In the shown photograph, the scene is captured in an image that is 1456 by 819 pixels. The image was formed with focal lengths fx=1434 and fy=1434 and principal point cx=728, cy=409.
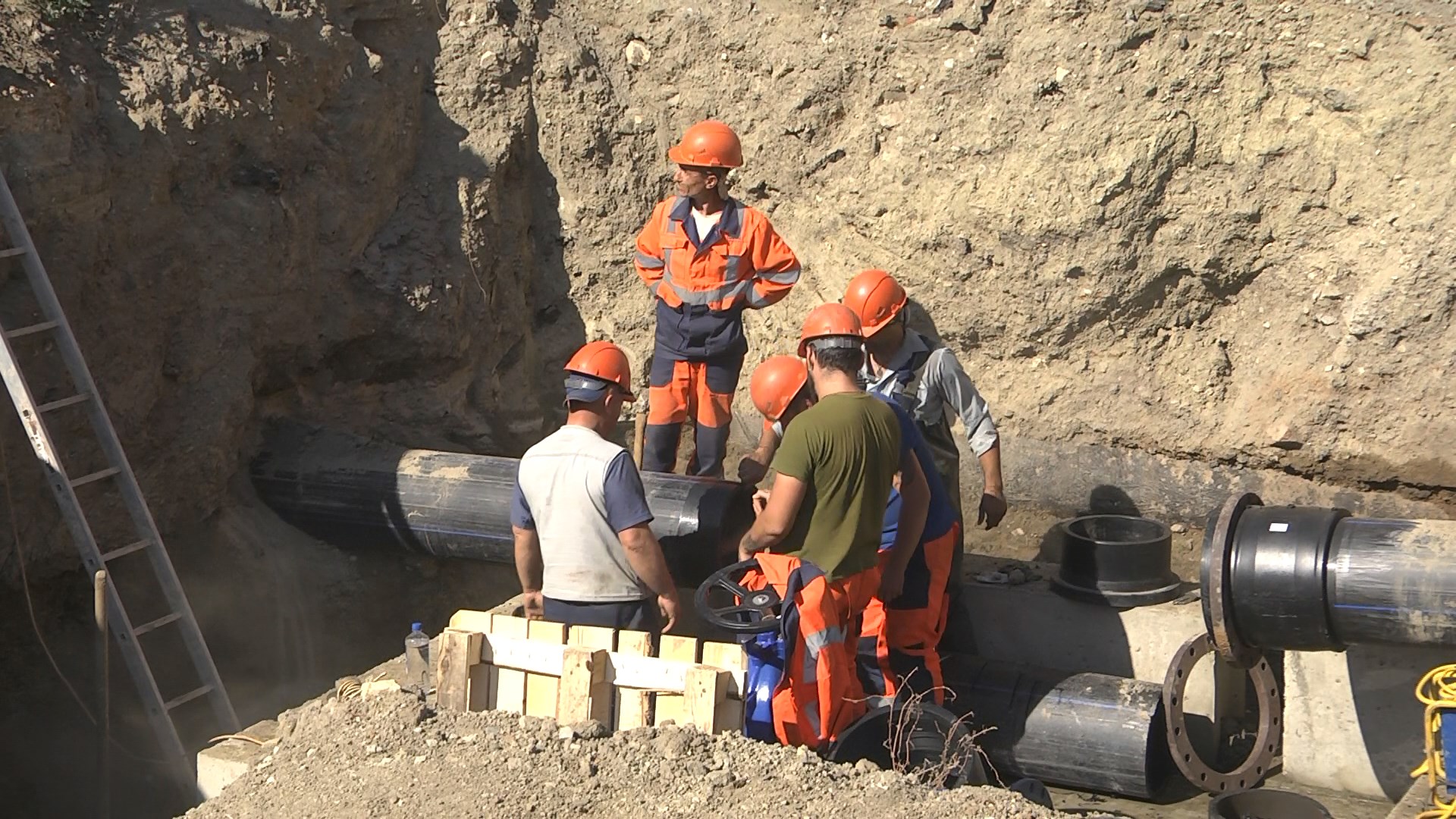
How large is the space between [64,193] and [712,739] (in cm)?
383

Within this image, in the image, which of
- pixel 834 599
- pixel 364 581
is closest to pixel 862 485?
pixel 834 599

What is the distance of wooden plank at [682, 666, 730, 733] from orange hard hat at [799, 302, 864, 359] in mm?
1290

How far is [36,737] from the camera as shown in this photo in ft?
21.5

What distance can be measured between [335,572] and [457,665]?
2626 millimetres

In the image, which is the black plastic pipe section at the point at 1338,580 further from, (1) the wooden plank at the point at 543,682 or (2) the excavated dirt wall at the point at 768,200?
(1) the wooden plank at the point at 543,682

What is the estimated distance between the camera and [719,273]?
265 inches

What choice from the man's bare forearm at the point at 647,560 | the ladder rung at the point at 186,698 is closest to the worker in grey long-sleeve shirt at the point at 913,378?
the man's bare forearm at the point at 647,560

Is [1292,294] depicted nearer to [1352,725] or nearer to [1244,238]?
[1244,238]

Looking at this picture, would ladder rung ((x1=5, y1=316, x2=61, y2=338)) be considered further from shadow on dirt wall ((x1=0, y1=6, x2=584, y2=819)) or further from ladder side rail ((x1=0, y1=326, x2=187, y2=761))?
shadow on dirt wall ((x1=0, y1=6, x2=584, y2=819))

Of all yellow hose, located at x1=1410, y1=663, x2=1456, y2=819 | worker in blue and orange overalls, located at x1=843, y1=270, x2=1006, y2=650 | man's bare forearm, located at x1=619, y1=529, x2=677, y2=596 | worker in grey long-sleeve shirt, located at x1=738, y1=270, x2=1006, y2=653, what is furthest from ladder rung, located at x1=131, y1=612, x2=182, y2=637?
yellow hose, located at x1=1410, y1=663, x2=1456, y2=819

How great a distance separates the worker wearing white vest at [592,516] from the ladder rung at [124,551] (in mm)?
1944

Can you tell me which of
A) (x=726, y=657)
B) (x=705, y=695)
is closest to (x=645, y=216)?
(x=726, y=657)

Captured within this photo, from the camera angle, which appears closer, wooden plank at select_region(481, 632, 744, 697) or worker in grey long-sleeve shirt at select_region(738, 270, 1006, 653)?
wooden plank at select_region(481, 632, 744, 697)

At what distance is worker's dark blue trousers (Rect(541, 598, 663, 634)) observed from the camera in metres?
5.18
